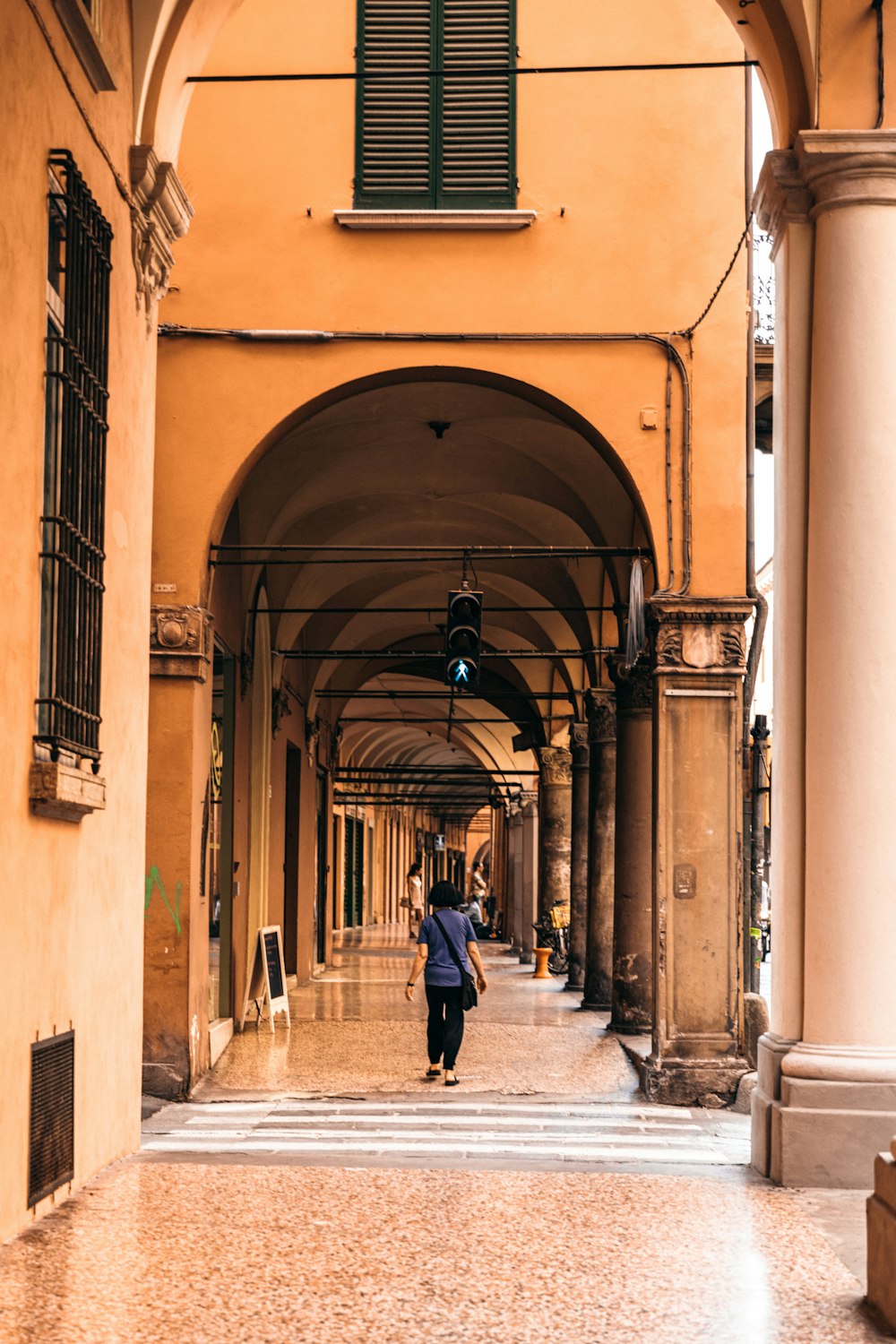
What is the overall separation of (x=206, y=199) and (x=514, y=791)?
91.5ft

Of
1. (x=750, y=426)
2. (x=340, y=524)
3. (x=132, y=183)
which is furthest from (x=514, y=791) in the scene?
(x=132, y=183)

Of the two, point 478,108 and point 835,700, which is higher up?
point 478,108

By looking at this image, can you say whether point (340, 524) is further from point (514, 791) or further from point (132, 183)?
point (514, 791)

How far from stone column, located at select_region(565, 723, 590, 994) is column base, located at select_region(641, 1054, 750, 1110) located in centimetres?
863

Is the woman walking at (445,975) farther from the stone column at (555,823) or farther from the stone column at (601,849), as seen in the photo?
the stone column at (555,823)

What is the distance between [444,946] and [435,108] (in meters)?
6.17

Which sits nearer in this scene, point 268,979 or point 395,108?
point 395,108

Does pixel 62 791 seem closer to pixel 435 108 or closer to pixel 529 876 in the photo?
pixel 435 108

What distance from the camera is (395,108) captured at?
42.3 ft

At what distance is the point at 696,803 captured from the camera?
1232 centimetres

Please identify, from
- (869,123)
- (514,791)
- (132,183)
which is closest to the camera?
(869,123)

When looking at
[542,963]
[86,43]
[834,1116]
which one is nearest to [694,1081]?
[834,1116]

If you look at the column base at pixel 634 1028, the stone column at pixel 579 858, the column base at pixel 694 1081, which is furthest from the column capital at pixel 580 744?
the column base at pixel 694 1081

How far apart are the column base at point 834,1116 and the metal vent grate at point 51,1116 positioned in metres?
2.86
